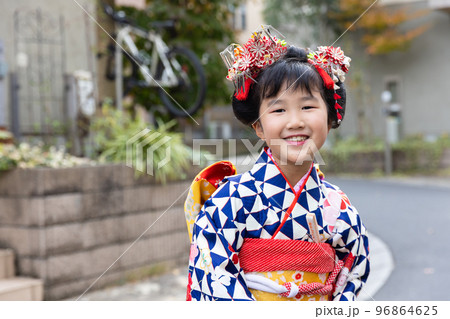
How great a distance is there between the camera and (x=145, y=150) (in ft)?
15.1

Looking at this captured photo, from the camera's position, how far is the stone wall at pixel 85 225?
3650mm

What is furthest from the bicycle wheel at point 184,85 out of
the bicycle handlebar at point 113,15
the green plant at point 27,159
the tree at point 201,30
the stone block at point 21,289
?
the stone block at point 21,289

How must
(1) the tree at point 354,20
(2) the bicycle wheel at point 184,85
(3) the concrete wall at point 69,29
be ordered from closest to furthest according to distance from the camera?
1. (2) the bicycle wheel at point 184,85
2. (3) the concrete wall at point 69,29
3. (1) the tree at point 354,20

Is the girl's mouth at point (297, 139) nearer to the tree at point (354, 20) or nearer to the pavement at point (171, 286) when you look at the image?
the pavement at point (171, 286)

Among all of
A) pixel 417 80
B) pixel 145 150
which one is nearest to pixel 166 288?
pixel 145 150

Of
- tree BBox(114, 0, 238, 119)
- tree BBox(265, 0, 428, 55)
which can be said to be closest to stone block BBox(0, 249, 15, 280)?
tree BBox(114, 0, 238, 119)

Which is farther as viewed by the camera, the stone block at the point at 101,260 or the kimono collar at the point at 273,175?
the stone block at the point at 101,260

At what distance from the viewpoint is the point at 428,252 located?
507 cm

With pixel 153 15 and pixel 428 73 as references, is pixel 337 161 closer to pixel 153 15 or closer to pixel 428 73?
pixel 428 73

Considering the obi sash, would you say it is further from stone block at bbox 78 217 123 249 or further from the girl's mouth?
stone block at bbox 78 217 123 249

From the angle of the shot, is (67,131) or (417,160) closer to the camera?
(67,131)

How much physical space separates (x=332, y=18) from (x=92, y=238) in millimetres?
10975

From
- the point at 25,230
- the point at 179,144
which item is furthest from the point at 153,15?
the point at 25,230

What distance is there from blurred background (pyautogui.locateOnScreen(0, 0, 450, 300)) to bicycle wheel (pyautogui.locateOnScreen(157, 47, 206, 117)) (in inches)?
0.9
